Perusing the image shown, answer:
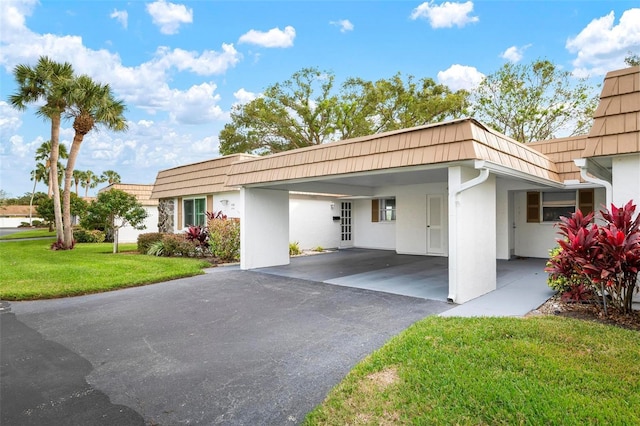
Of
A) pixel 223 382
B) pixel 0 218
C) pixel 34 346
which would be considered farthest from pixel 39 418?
pixel 0 218

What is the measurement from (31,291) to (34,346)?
343 centimetres

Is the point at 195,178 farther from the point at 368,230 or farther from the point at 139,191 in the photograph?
the point at 368,230

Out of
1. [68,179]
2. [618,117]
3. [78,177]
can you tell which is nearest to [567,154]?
[618,117]

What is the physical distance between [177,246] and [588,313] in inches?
447

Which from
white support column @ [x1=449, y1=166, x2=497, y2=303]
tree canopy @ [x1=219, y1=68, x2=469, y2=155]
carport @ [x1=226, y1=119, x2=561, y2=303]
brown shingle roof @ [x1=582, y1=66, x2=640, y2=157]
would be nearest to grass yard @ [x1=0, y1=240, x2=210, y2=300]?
carport @ [x1=226, y1=119, x2=561, y2=303]

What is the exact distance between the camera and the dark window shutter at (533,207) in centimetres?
1145

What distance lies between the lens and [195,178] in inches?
570

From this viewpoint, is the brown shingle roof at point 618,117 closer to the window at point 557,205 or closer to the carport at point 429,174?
the carport at point 429,174

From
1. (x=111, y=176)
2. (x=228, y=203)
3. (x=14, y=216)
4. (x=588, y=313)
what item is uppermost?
(x=111, y=176)

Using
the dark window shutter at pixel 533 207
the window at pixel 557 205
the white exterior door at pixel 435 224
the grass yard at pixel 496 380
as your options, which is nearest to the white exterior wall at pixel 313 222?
the white exterior door at pixel 435 224

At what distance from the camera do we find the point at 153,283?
318 inches

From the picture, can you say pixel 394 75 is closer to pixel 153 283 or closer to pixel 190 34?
pixel 190 34

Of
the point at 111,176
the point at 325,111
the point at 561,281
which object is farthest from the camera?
the point at 111,176

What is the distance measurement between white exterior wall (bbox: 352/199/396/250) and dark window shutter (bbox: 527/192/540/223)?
4912 millimetres
